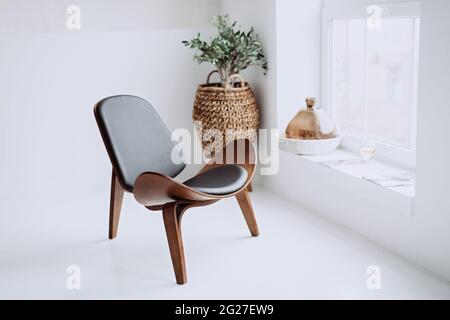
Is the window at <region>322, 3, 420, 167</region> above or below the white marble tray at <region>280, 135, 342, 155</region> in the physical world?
above

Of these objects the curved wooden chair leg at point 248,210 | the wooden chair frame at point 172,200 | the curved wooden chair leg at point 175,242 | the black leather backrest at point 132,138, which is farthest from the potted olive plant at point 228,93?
the curved wooden chair leg at point 175,242

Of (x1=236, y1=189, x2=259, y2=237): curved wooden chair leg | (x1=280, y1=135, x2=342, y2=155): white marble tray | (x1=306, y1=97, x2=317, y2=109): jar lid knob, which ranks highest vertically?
(x1=306, y1=97, x2=317, y2=109): jar lid knob

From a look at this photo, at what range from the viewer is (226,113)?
12.6ft

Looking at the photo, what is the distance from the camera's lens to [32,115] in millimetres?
4000

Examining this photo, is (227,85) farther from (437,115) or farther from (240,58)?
(437,115)

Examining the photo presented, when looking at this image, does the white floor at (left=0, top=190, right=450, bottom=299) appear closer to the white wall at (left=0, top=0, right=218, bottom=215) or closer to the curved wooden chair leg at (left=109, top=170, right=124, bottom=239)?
the curved wooden chair leg at (left=109, top=170, right=124, bottom=239)

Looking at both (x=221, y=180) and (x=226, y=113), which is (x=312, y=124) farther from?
(x=221, y=180)

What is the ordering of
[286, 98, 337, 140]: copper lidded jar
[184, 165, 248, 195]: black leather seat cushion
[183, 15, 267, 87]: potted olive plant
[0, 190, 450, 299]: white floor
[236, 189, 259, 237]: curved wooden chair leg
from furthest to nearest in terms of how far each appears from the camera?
1. [183, 15, 267, 87]: potted olive plant
2. [286, 98, 337, 140]: copper lidded jar
3. [236, 189, 259, 237]: curved wooden chair leg
4. [184, 165, 248, 195]: black leather seat cushion
5. [0, 190, 450, 299]: white floor

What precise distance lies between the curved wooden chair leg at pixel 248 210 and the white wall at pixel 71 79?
4.30 ft

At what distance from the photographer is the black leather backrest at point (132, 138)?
2.89 metres

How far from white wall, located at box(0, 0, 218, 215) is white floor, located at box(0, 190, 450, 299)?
421 millimetres

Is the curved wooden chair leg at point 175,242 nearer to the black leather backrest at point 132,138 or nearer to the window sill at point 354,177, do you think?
the black leather backrest at point 132,138

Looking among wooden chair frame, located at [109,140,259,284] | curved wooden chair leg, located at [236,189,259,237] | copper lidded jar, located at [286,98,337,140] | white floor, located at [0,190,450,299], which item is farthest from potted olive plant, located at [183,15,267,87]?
wooden chair frame, located at [109,140,259,284]

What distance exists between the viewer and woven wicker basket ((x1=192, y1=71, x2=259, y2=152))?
384cm
